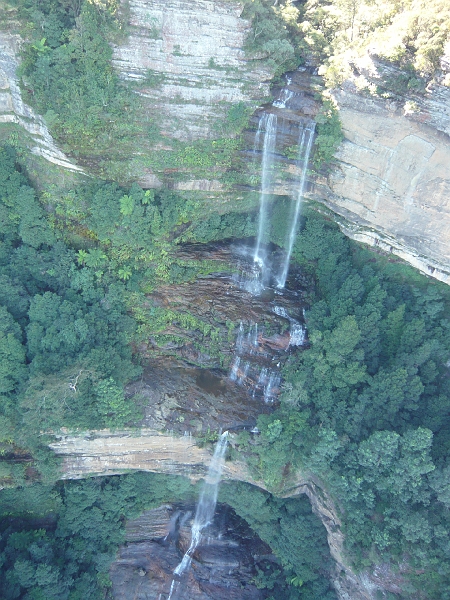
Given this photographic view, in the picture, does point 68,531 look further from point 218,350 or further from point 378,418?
point 378,418

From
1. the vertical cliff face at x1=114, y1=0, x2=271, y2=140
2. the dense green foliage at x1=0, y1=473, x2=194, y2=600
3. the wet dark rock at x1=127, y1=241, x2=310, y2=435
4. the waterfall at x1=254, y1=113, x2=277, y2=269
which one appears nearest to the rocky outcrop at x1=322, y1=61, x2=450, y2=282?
the waterfall at x1=254, y1=113, x2=277, y2=269

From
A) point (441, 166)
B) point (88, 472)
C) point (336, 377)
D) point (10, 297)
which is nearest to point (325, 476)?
point (336, 377)

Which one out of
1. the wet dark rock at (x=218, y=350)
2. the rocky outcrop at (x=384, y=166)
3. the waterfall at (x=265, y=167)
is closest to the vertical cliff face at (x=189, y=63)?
the waterfall at (x=265, y=167)

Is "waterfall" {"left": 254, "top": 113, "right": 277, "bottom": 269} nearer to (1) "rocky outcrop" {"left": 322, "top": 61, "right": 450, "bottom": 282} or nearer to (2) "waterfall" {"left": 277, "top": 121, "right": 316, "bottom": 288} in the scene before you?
(2) "waterfall" {"left": 277, "top": 121, "right": 316, "bottom": 288}

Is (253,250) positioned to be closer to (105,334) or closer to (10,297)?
(105,334)

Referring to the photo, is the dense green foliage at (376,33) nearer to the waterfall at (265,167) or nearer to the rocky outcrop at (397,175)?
the rocky outcrop at (397,175)
